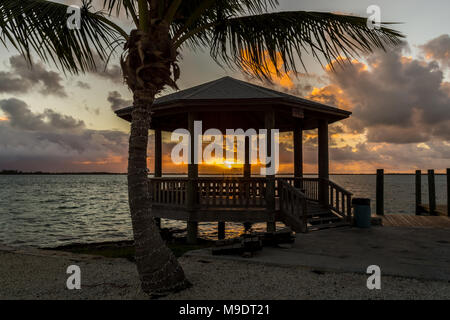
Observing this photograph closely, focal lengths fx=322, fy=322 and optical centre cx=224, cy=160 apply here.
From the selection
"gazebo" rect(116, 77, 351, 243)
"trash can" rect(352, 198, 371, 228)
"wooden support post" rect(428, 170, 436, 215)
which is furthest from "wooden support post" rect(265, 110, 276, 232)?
"wooden support post" rect(428, 170, 436, 215)

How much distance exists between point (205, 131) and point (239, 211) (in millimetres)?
6385

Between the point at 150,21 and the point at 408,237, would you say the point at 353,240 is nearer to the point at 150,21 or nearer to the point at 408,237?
the point at 408,237

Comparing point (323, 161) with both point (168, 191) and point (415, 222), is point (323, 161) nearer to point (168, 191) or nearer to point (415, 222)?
point (415, 222)

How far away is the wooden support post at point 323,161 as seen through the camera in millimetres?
12477

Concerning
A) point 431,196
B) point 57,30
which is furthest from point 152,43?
point 431,196

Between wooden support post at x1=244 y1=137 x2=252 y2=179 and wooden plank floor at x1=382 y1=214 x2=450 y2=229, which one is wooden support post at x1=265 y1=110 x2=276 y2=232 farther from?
wooden support post at x1=244 y1=137 x2=252 y2=179

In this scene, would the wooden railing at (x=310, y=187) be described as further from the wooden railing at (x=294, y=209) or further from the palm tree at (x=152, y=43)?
the palm tree at (x=152, y=43)

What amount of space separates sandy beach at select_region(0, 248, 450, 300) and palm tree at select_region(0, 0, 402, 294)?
65cm

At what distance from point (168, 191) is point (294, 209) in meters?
4.70

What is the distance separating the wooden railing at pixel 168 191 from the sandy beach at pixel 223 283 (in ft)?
16.2
